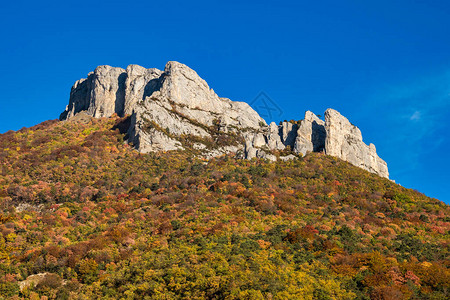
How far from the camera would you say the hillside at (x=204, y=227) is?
115ft

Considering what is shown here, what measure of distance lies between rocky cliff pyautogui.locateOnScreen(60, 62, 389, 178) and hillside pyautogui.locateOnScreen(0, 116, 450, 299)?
5.59 m

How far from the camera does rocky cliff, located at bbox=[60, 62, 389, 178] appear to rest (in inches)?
3585

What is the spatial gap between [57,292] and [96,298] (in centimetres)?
488

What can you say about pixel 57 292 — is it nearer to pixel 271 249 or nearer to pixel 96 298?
pixel 96 298

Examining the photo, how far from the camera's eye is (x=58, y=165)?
7288cm

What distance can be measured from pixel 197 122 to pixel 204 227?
59.7 metres

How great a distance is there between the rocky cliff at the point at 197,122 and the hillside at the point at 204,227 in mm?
5592

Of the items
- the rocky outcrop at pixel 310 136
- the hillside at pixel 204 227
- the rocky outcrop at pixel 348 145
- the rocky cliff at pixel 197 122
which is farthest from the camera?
the rocky outcrop at pixel 310 136

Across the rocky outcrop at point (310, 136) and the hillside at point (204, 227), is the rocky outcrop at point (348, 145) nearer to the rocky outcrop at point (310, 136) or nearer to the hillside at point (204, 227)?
the rocky outcrop at point (310, 136)

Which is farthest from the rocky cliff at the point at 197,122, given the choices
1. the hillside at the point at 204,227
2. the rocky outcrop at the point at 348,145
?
the hillside at the point at 204,227

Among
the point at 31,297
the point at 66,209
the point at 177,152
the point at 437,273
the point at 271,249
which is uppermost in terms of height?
the point at 177,152

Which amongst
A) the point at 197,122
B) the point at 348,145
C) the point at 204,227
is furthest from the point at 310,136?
the point at 204,227

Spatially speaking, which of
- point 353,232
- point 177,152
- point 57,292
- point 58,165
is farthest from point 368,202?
point 58,165

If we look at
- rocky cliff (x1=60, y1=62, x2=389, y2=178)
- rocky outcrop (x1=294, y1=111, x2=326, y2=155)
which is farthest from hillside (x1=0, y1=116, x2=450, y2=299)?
rocky cliff (x1=60, y1=62, x2=389, y2=178)
